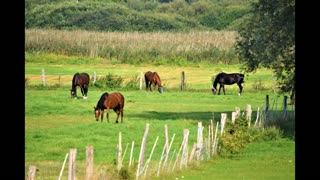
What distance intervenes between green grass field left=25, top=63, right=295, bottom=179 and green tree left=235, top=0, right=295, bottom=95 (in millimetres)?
2738

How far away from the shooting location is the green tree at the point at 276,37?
2814 cm

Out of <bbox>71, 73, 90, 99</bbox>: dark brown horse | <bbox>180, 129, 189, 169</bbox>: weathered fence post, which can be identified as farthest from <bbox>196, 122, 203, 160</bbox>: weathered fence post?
<bbox>71, 73, 90, 99</bbox>: dark brown horse

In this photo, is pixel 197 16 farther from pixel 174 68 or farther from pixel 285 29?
pixel 285 29

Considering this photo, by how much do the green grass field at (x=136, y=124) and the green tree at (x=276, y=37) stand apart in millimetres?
2738

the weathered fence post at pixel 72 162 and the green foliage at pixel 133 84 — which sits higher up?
the green foliage at pixel 133 84

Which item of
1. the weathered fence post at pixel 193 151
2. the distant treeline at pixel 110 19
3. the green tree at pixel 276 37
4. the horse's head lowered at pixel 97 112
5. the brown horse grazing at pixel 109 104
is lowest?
the weathered fence post at pixel 193 151

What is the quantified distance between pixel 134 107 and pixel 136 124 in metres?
8.41

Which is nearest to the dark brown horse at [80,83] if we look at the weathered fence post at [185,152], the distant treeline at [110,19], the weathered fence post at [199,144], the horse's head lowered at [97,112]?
the horse's head lowered at [97,112]

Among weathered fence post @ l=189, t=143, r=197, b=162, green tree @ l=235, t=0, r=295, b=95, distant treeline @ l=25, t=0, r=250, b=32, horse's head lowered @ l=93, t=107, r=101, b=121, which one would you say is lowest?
weathered fence post @ l=189, t=143, r=197, b=162

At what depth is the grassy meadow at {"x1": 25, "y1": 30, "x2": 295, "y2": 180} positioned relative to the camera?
2052 centimetres

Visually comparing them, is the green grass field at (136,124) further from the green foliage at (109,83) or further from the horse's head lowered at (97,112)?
the green foliage at (109,83)

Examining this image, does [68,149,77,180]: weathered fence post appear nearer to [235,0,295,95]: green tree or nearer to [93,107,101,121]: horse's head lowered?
[235,0,295,95]: green tree

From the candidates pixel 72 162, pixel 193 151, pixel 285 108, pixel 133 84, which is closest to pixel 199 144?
pixel 193 151

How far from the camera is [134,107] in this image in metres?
36.9
